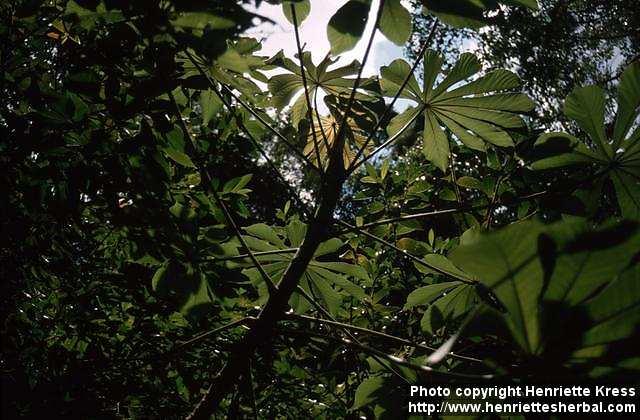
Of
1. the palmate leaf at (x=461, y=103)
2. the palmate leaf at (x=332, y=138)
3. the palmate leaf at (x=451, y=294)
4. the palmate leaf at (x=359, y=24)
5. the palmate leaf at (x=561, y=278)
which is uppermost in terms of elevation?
the palmate leaf at (x=332, y=138)

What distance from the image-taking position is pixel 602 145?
Result: 1.31 m

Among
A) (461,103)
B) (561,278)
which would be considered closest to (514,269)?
(561,278)

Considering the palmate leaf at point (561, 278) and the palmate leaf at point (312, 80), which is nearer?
the palmate leaf at point (561, 278)

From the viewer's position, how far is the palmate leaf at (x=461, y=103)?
152 cm

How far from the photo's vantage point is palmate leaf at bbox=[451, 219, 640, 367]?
609mm

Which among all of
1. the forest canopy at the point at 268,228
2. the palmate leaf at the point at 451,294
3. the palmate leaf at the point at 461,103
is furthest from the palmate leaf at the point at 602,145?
the palmate leaf at the point at 451,294

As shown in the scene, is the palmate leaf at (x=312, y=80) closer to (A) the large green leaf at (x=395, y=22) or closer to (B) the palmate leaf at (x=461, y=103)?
(B) the palmate leaf at (x=461, y=103)

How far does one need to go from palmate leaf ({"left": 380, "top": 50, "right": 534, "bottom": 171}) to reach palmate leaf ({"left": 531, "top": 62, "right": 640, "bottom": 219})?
0.18 metres

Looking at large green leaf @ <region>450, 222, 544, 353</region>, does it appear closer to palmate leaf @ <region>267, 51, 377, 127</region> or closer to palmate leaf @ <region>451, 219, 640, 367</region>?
palmate leaf @ <region>451, 219, 640, 367</region>

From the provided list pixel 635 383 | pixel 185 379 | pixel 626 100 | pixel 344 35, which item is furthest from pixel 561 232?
pixel 185 379

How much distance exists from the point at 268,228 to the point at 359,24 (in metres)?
1.04

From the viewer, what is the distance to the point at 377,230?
230cm

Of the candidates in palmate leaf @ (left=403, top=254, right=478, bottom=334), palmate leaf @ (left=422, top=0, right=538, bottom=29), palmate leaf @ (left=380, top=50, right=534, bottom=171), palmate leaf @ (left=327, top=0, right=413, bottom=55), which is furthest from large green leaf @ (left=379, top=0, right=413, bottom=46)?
palmate leaf @ (left=403, top=254, right=478, bottom=334)

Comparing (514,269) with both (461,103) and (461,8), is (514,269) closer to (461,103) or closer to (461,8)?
(461,8)
